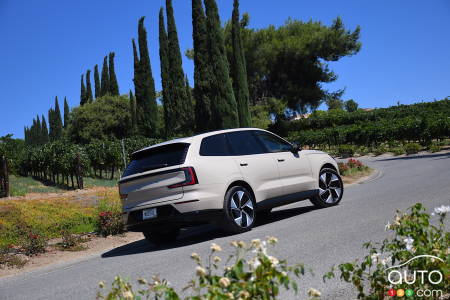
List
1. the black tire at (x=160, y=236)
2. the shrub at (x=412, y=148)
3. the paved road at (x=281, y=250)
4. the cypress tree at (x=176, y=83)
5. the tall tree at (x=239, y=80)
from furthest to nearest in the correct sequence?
the cypress tree at (x=176, y=83) < the tall tree at (x=239, y=80) < the shrub at (x=412, y=148) < the black tire at (x=160, y=236) < the paved road at (x=281, y=250)

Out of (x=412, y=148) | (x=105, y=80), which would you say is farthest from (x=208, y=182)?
(x=105, y=80)

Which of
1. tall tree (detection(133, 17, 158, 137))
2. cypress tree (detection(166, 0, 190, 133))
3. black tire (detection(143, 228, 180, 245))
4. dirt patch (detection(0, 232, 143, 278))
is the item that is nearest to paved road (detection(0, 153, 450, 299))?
black tire (detection(143, 228, 180, 245))

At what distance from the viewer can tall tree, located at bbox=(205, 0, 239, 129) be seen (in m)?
37.2

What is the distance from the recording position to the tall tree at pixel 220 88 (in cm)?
3716

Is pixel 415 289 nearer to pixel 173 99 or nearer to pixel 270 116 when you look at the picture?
pixel 173 99

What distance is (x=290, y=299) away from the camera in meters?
4.37

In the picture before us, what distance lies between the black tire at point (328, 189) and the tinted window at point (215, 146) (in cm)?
262

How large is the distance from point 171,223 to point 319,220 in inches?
102

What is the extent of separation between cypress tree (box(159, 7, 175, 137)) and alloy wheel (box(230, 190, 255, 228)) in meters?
35.6

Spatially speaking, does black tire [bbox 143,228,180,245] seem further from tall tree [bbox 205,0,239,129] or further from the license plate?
tall tree [bbox 205,0,239,129]

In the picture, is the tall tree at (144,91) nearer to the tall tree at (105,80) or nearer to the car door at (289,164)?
the tall tree at (105,80)

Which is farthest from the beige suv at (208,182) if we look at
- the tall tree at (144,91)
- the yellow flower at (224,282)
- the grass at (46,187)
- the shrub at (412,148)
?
the tall tree at (144,91)

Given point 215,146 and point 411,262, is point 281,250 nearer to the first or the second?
point 215,146

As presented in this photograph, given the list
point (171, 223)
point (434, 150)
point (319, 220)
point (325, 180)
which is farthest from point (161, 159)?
point (434, 150)
